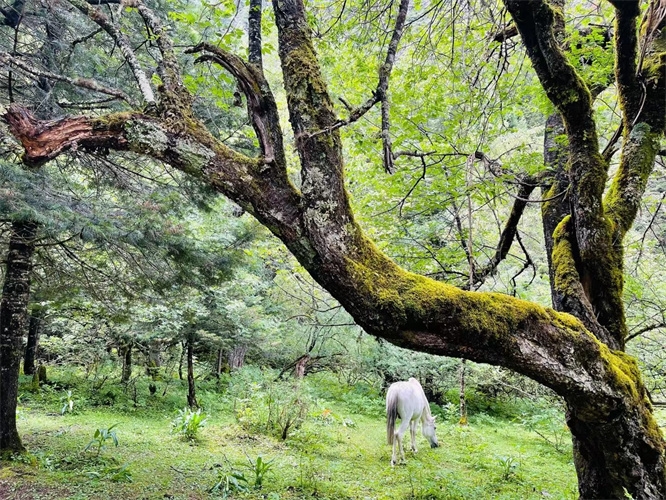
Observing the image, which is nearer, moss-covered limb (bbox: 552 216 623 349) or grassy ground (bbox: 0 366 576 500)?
moss-covered limb (bbox: 552 216 623 349)

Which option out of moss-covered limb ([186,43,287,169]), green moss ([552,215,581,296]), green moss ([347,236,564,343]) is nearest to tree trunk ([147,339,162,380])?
moss-covered limb ([186,43,287,169])

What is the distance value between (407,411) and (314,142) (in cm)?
566

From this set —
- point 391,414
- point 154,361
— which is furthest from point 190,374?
point 391,414

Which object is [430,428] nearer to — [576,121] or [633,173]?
[633,173]

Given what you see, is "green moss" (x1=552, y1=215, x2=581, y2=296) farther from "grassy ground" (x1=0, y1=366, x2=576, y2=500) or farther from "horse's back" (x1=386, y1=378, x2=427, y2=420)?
"horse's back" (x1=386, y1=378, x2=427, y2=420)

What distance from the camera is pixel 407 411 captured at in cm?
686

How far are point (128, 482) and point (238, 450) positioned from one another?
2053mm

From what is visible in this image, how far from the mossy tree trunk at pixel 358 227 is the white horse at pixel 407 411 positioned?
3.95 m

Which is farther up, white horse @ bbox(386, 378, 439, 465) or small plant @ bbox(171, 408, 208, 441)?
white horse @ bbox(386, 378, 439, 465)

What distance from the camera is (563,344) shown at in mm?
2592

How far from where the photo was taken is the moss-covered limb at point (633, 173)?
3299 millimetres

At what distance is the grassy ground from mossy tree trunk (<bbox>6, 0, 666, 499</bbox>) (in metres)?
2.69

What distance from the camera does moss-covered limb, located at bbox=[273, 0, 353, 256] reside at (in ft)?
7.94

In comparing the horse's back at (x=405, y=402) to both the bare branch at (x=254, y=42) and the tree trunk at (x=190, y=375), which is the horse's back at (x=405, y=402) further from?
the bare branch at (x=254, y=42)
